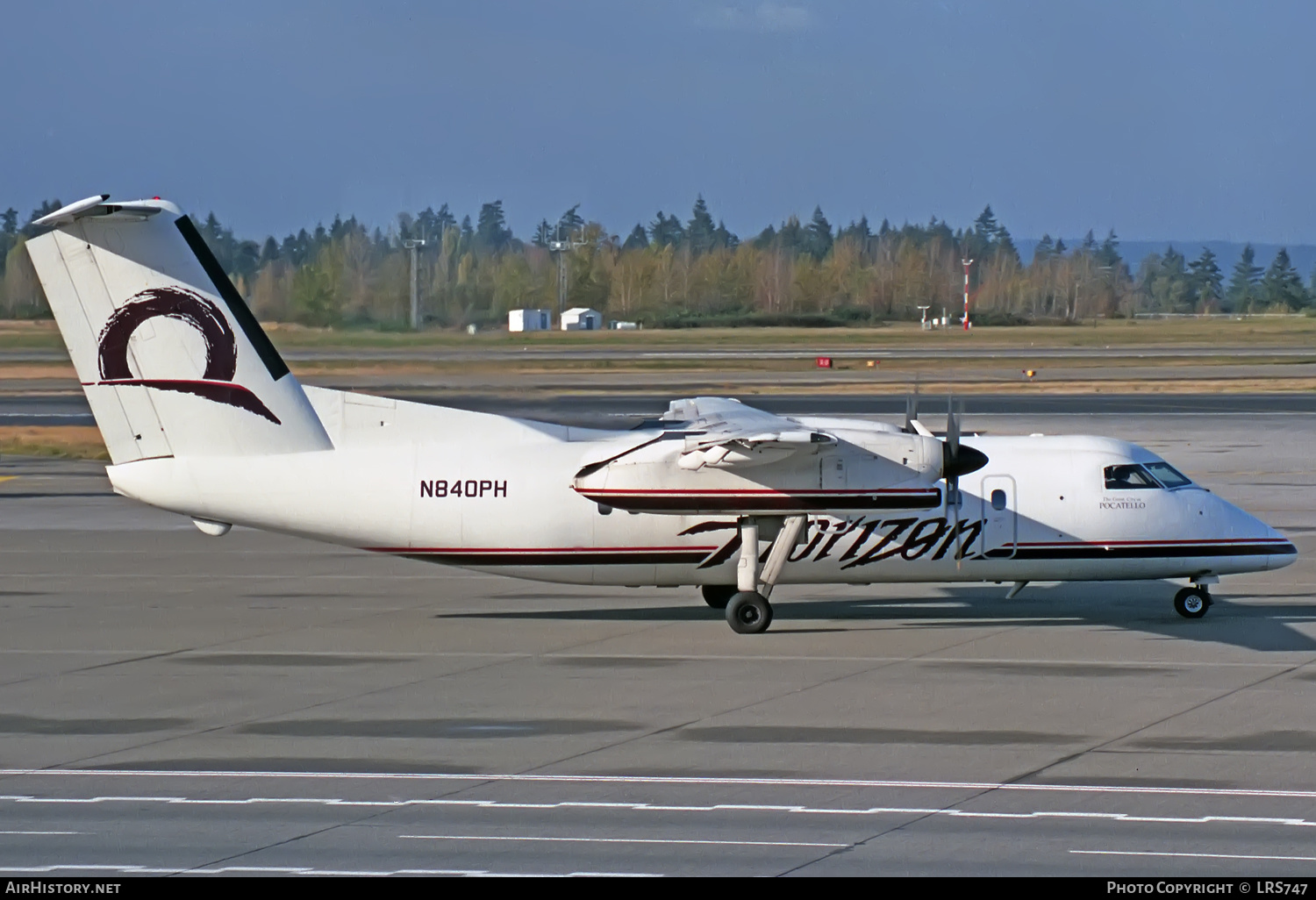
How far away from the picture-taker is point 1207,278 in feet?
451

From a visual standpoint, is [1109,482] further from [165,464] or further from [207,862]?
[207,862]

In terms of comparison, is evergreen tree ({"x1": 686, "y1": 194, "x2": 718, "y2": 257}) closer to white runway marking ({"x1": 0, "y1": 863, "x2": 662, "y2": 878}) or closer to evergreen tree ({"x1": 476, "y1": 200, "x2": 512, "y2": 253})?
evergreen tree ({"x1": 476, "y1": 200, "x2": 512, "y2": 253})

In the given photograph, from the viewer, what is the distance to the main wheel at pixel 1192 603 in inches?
862

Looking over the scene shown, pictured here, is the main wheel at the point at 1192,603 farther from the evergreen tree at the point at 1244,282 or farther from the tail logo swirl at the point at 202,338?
the evergreen tree at the point at 1244,282

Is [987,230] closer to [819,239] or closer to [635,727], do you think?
[819,239]

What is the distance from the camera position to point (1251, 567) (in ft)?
71.9

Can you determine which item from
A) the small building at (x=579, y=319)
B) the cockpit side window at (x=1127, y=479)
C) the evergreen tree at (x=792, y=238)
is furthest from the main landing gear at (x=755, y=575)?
the evergreen tree at (x=792, y=238)

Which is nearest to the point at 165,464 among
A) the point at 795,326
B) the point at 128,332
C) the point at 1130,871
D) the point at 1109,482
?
the point at 128,332

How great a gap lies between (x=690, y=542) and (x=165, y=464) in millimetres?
7279

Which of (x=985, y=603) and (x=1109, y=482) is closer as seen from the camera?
(x=1109, y=482)

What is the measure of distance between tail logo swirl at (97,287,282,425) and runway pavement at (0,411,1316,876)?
3.34m

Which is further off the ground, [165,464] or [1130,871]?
[165,464]

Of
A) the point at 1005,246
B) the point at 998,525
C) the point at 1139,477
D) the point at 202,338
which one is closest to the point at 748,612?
the point at 998,525

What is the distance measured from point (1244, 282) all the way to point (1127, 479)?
14599 centimetres
